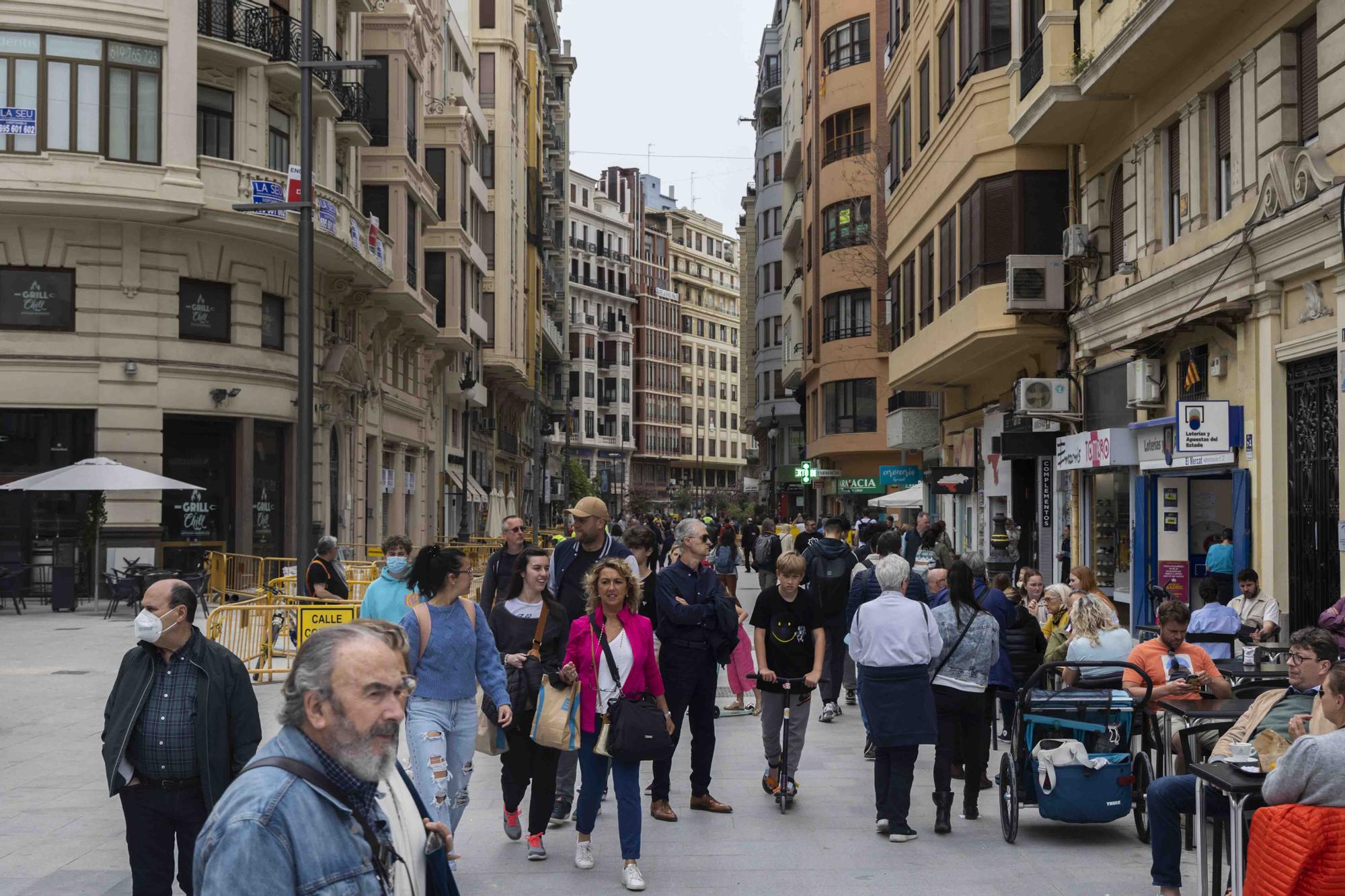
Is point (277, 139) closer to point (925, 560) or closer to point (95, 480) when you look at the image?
point (95, 480)

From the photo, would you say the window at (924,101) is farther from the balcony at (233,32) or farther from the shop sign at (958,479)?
the balcony at (233,32)

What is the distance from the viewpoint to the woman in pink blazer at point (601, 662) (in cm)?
802

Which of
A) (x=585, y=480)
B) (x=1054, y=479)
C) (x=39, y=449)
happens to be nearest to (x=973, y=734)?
(x=1054, y=479)

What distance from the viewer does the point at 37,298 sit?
86.2 ft

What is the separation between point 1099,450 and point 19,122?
764 inches

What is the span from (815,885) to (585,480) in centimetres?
9789

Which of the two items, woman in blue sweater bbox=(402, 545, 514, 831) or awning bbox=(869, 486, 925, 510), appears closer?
woman in blue sweater bbox=(402, 545, 514, 831)

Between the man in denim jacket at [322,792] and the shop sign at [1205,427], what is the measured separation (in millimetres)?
13504

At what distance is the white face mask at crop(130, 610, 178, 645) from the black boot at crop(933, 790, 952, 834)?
5.17 metres

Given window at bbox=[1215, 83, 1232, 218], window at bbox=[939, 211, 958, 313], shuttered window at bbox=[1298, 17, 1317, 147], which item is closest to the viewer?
shuttered window at bbox=[1298, 17, 1317, 147]

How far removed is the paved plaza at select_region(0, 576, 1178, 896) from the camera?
7637 millimetres

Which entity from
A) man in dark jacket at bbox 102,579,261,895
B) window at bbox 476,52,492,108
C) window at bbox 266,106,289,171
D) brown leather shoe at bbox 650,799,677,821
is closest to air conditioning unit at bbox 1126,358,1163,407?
brown leather shoe at bbox 650,799,677,821

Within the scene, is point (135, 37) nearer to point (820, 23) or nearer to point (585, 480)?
point (820, 23)

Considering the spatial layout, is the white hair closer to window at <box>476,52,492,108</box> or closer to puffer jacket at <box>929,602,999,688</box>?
puffer jacket at <box>929,602,999,688</box>
